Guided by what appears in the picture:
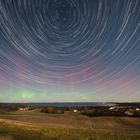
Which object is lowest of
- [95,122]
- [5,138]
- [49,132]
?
[5,138]

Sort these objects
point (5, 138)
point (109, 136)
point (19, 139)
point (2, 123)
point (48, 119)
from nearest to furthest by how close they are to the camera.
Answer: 1. point (5, 138)
2. point (19, 139)
3. point (109, 136)
4. point (2, 123)
5. point (48, 119)

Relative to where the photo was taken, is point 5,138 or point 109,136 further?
point 109,136

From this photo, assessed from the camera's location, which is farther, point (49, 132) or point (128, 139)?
point (49, 132)

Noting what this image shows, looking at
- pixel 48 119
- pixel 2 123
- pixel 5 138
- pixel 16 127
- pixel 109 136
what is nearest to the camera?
pixel 5 138

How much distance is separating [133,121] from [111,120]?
4180mm

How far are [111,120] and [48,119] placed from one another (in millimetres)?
10127

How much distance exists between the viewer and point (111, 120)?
46.1 meters

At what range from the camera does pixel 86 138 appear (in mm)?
26672

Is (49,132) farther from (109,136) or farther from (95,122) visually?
(95,122)

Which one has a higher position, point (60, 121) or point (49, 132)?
point (60, 121)

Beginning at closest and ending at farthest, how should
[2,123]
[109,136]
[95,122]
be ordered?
[109,136]
[2,123]
[95,122]

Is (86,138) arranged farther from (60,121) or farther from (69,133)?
(60,121)

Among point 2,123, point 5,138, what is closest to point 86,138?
point 5,138

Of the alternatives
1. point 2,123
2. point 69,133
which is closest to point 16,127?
point 2,123
